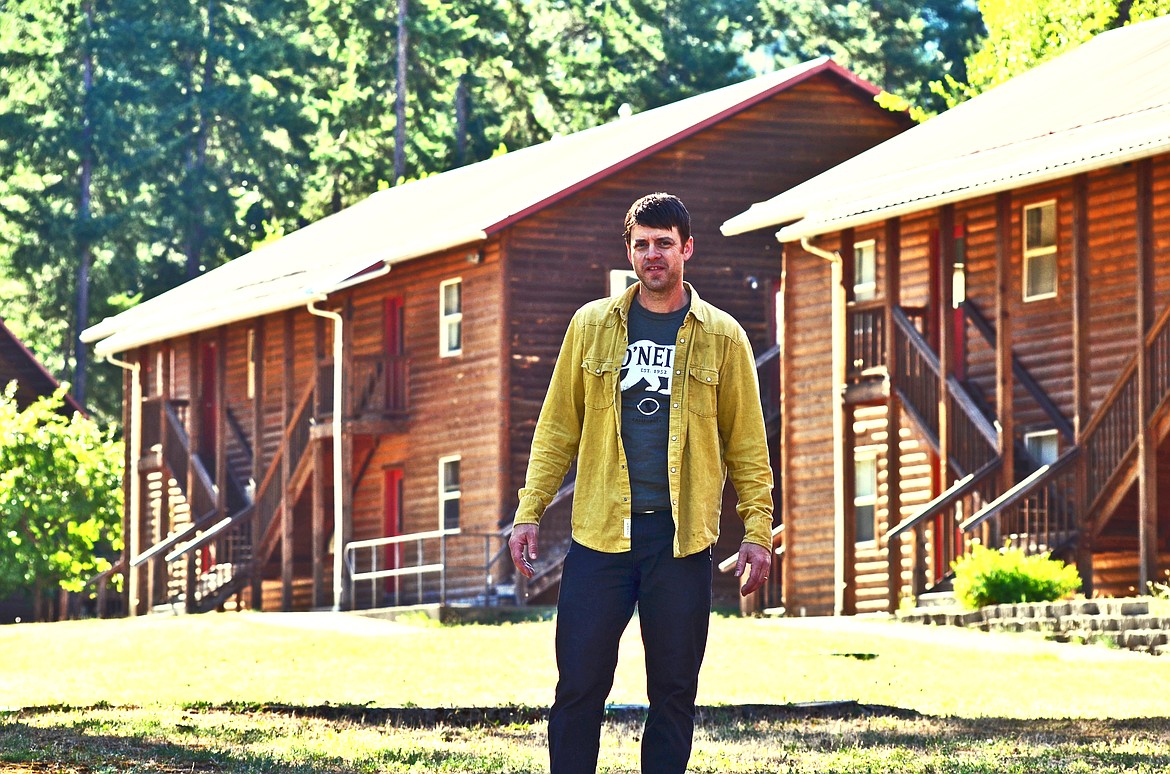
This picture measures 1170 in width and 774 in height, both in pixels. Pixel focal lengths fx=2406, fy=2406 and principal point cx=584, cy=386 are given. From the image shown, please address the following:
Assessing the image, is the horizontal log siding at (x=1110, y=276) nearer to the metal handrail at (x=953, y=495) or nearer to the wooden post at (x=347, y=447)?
the metal handrail at (x=953, y=495)

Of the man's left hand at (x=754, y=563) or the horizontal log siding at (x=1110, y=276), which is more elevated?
the horizontal log siding at (x=1110, y=276)

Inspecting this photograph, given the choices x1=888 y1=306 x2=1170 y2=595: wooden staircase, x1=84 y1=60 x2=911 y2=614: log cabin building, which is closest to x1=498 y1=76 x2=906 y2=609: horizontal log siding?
x1=84 y1=60 x2=911 y2=614: log cabin building

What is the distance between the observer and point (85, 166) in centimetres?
6488

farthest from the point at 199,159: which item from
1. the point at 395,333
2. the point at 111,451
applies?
the point at 395,333

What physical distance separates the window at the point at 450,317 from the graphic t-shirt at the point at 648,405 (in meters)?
26.3

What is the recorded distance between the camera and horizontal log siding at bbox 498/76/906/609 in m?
33.6

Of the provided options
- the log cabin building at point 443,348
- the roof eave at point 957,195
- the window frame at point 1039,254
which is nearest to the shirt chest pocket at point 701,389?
the roof eave at point 957,195

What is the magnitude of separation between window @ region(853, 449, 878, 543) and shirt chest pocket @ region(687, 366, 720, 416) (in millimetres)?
20620

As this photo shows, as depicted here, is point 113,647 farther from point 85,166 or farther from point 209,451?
point 85,166

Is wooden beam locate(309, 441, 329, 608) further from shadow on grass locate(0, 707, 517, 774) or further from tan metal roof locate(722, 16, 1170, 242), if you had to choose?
shadow on grass locate(0, 707, 517, 774)

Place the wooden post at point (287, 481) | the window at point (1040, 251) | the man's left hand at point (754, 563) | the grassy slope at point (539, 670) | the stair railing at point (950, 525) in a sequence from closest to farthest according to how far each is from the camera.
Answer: the man's left hand at point (754, 563) < the grassy slope at point (539, 670) < the stair railing at point (950, 525) < the window at point (1040, 251) < the wooden post at point (287, 481)

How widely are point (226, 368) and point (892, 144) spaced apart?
14.4m

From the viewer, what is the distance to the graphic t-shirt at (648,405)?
8.38 metres

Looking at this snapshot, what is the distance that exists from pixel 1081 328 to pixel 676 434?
16.6 metres
